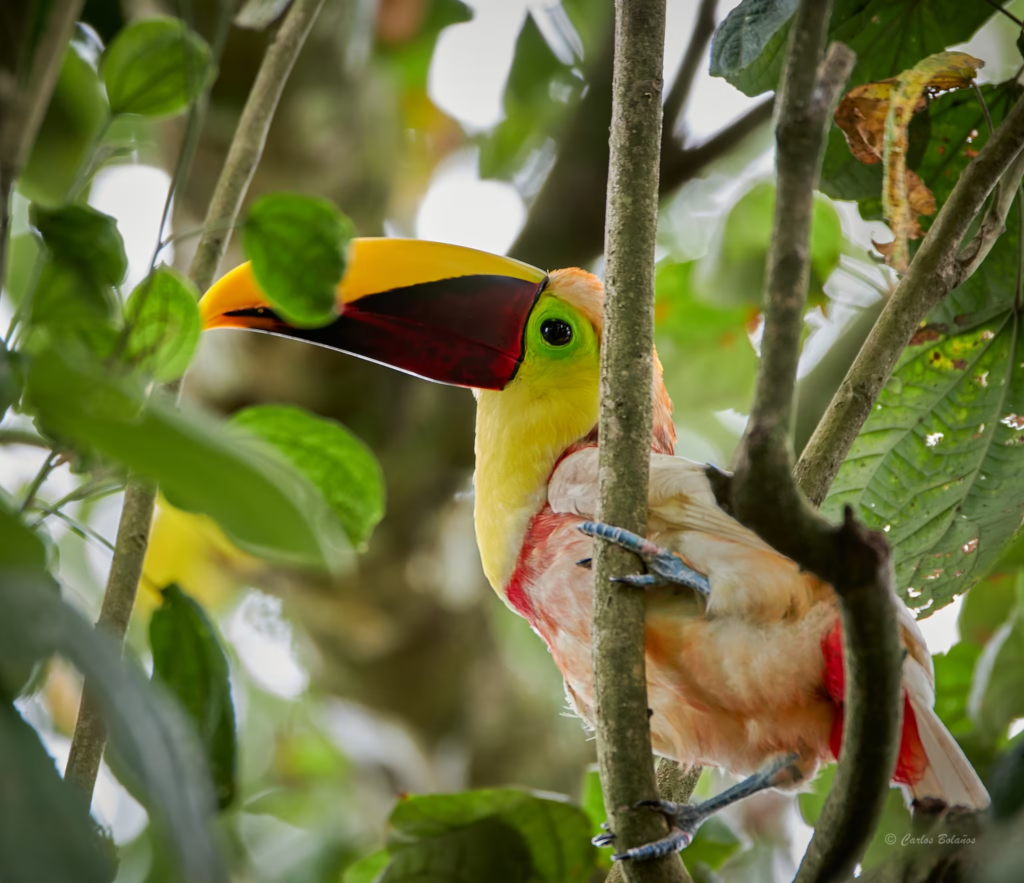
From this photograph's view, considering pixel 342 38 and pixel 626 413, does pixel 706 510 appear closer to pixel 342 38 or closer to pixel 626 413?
pixel 626 413

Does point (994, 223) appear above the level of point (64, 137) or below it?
below

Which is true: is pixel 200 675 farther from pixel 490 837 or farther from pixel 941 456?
pixel 941 456

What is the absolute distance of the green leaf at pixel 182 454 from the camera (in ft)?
2.01

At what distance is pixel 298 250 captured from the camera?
1078 millimetres

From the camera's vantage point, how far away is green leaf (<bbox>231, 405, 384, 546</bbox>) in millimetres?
1136

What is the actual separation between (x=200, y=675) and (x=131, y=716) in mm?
530

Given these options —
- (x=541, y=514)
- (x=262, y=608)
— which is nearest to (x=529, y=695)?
(x=262, y=608)

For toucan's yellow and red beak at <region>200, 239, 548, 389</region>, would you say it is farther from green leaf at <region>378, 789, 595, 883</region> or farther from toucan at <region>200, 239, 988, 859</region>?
green leaf at <region>378, 789, 595, 883</region>

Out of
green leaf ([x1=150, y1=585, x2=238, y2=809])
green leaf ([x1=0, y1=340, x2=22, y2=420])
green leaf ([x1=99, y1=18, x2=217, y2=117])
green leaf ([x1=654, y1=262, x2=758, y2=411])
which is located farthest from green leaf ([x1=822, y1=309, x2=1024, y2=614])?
green leaf ([x1=0, y1=340, x2=22, y2=420])

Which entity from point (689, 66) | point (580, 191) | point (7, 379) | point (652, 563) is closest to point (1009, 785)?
point (652, 563)

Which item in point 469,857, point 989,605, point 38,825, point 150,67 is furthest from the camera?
point 989,605

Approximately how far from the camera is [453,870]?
1436mm

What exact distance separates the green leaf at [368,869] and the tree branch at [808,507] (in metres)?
0.85

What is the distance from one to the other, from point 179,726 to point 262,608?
3.16 m
